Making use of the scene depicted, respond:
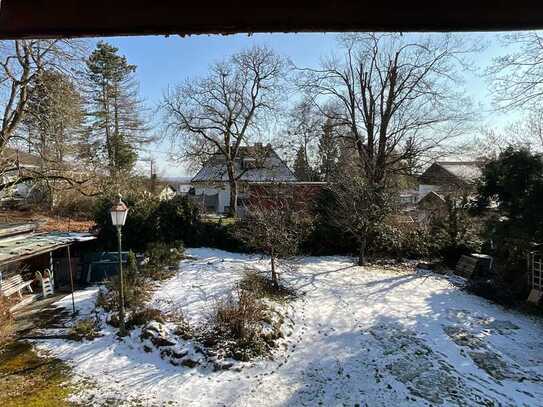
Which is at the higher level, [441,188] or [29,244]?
[441,188]

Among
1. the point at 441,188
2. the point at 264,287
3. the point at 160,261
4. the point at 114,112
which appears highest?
the point at 114,112

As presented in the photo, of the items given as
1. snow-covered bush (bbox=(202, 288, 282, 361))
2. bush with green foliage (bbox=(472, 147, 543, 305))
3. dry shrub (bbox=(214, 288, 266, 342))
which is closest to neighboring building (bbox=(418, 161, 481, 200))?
bush with green foliage (bbox=(472, 147, 543, 305))

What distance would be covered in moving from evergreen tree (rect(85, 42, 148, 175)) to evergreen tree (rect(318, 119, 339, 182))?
1429cm

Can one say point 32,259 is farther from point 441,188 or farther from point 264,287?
point 441,188

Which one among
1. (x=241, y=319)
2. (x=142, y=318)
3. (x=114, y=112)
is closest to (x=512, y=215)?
(x=241, y=319)

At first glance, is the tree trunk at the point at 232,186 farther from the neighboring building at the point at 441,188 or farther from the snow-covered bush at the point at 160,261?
the neighboring building at the point at 441,188

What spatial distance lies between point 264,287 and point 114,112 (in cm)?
2052

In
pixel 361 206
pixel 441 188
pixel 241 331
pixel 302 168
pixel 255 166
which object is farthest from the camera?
pixel 302 168

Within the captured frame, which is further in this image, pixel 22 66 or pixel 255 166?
pixel 255 166

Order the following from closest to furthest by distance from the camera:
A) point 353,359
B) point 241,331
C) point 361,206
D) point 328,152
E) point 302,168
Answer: point 353,359
point 241,331
point 361,206
point 328,152
point 302,168

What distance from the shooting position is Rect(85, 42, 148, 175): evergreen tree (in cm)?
2294

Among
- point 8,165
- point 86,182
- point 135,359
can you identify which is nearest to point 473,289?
point 135,359

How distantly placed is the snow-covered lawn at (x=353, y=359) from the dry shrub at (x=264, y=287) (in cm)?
47

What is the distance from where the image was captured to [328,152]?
23984 mm
